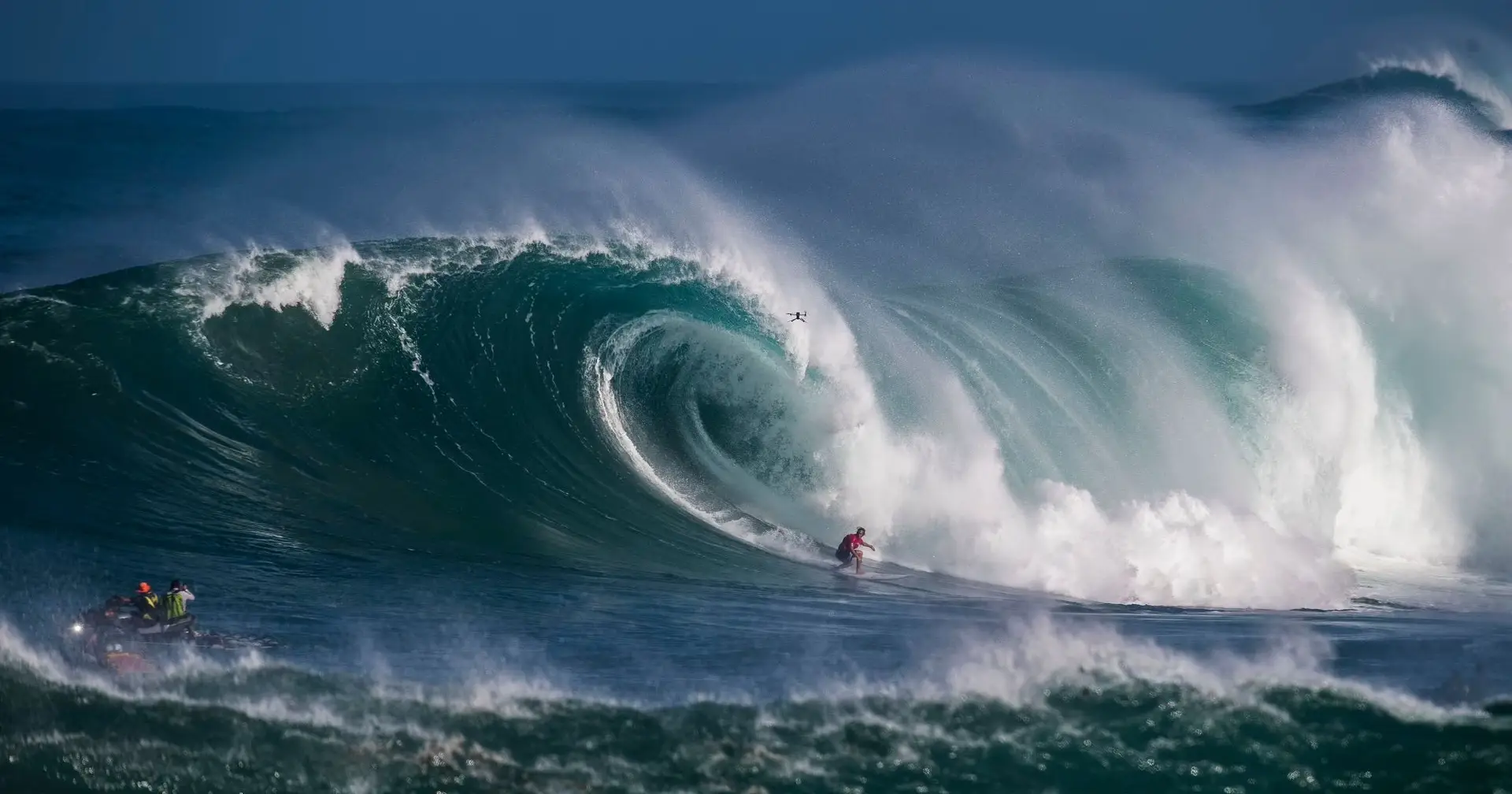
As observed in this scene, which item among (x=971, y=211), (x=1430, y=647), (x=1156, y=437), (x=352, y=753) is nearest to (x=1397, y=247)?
(x=1156, y=437)

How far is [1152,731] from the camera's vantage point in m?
8.23

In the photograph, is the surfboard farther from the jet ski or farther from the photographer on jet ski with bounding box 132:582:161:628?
the photographer on jet ski with bounding box 132:582:161:628

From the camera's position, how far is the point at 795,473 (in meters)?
14.4

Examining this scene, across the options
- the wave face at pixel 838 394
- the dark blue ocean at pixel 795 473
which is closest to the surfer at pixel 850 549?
the dark blue ocean at pixel 795 473

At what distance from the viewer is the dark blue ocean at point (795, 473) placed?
8133 mm

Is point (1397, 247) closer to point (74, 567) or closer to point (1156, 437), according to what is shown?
point (1156, 437)

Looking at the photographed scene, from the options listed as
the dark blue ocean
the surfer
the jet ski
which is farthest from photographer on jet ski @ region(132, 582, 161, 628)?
the surfer

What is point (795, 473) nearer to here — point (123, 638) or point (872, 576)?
point (872, 576)

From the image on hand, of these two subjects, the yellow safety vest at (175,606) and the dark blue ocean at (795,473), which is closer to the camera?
the dark blue ocean at (795,473)

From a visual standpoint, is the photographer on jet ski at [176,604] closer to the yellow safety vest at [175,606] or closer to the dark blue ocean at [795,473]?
the yellow safety vest at [175,606]

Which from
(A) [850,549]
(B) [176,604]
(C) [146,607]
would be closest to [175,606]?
(B) [176,604]

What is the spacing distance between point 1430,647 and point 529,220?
11.8 m

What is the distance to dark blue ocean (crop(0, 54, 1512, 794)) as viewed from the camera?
320 inches

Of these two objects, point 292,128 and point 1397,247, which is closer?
point 1397,247
